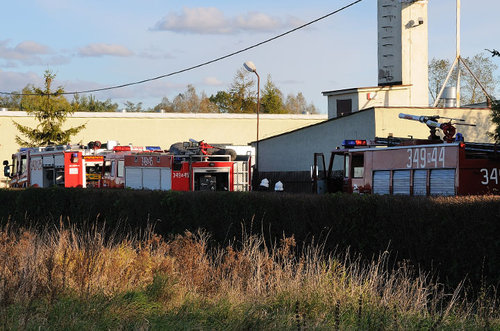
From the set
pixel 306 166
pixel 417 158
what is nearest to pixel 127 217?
pixel 417 158

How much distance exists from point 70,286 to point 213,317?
2303 millimetres

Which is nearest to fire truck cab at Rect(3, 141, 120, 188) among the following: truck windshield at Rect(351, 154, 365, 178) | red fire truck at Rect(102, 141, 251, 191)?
red fire truck at Rect(102, 141, 251, 191)

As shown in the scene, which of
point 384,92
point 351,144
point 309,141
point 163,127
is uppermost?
point 384,92

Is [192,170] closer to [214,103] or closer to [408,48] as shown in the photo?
[408,48]

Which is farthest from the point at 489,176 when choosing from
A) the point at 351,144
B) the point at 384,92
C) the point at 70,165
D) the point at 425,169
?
the point at 384,92

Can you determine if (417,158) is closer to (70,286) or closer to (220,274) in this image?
(220,274)

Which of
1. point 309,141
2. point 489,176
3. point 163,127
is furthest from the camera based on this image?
point 163,127

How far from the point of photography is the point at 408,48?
4275 centimetres

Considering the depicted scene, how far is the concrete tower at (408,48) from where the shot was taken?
1673 inches

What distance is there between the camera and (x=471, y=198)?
1017cm

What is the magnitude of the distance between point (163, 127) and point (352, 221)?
144ft

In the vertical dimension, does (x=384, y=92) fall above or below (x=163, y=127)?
above

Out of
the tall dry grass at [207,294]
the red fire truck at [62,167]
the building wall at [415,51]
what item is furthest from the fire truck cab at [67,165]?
the building wall at [415,51]

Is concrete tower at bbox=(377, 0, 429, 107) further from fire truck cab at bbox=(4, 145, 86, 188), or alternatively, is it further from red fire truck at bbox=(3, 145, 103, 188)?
fire truck cab at bbox=(4, 145, 86, 188)
